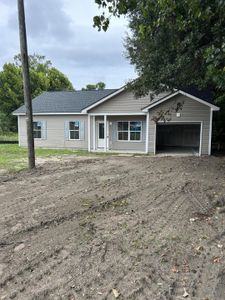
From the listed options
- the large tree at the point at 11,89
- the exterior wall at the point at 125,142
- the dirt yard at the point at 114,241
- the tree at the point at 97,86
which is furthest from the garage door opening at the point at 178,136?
the tree at the point at 97,86

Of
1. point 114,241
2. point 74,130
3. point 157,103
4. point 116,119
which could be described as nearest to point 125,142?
point 116,119

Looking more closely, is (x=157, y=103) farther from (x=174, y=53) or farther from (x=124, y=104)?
(x=174, y=53)

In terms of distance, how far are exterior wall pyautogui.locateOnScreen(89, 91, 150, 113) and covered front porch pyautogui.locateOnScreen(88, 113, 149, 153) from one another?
0.36 metres

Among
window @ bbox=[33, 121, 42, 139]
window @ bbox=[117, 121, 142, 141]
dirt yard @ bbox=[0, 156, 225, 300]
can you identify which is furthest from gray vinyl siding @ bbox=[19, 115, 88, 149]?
dirt yard @ bbox=[0, 156, 225, 300]

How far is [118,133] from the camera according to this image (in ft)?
61.9

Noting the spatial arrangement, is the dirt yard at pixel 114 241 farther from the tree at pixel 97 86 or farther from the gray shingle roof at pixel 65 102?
the tree at pixel 97 86

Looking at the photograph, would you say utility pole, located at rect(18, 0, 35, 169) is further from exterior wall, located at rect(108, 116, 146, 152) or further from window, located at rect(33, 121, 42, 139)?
window, located at rect(33, 121, 42, 139)

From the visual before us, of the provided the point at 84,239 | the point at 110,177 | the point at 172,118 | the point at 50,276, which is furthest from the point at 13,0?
the point at 172,118

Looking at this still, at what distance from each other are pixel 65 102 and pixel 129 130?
601 centimetres

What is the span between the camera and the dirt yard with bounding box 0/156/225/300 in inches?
121

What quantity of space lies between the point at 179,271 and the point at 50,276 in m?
1.56

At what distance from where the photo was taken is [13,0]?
9.66m

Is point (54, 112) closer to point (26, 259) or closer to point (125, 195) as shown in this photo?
point (125, 195)

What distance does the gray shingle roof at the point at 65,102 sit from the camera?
66.2ft
